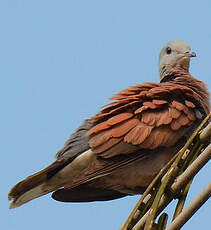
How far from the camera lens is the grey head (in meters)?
5.46

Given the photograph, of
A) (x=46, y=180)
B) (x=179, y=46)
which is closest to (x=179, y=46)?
(x=179, y=46)

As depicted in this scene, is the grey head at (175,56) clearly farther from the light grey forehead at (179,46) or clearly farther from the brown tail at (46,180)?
the brown tail at (46,180)

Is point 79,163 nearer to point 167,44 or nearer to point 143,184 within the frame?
point 143,184

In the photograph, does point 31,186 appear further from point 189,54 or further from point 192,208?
point 192,208

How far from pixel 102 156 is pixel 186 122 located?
0.69 m

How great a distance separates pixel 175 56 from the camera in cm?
556

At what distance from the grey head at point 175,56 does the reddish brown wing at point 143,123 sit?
1253 millimetres

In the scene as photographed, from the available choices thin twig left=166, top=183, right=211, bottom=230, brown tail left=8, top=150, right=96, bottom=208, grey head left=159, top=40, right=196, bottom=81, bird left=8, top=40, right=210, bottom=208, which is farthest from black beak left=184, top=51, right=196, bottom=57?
thin twig left=166, top=183, right=211, bottom=230

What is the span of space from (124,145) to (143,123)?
0.72 feet

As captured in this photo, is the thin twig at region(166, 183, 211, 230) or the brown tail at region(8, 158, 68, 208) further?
the brown tail at region(8, 158, 68, 208)

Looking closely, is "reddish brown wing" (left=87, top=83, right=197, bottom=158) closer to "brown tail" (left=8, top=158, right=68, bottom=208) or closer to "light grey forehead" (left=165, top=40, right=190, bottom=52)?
"brown tail" (left=8, top=158, right=68, bottom=208)

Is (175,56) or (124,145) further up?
(175,56)

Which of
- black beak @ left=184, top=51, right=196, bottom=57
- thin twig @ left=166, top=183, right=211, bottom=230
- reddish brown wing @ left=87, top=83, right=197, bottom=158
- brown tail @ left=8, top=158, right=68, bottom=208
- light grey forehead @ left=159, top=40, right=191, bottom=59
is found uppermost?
light grey forehead @ left=159, top=40, right=191, bottom=59

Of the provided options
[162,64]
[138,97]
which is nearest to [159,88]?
[138,97]
